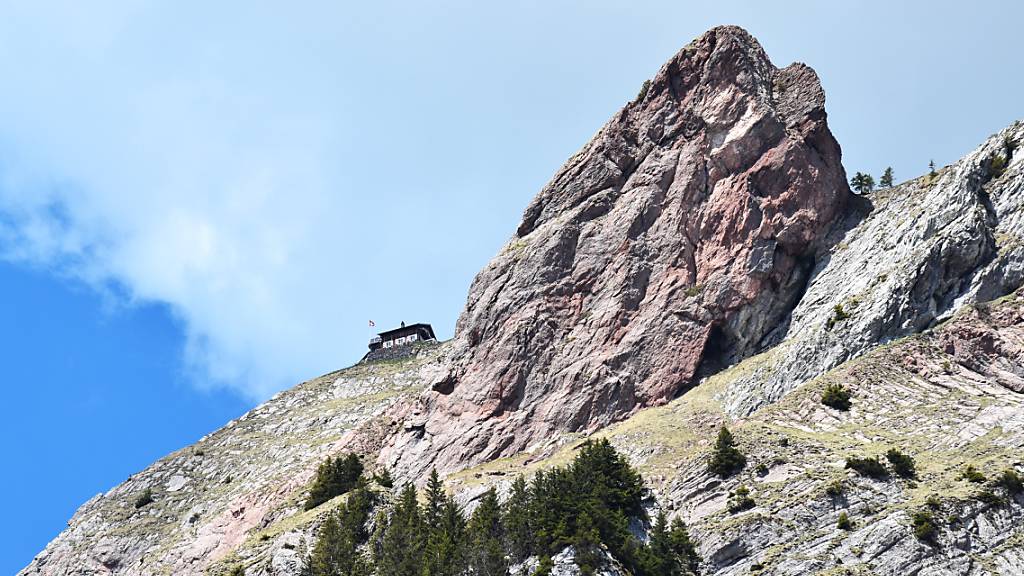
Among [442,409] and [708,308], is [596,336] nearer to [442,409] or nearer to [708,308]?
[708,308]

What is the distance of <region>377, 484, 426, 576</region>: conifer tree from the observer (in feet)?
221

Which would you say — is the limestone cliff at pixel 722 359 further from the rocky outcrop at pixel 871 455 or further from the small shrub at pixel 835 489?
the small shrub at pixel 835 489

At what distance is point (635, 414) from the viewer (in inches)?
3543

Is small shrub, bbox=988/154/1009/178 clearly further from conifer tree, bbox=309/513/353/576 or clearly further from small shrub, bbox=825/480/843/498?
conifer tree, bbox=309/513/353/576

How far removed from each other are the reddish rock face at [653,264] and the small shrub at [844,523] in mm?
31586

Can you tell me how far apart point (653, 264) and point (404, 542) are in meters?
41.7

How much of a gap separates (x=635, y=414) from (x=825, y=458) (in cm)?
2499

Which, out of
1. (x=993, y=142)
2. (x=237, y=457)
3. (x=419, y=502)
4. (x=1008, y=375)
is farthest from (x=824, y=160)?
(x=237, y=457)

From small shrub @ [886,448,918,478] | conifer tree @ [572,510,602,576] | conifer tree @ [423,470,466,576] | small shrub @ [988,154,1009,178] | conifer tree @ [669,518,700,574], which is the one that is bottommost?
small shrub @ [886,448,918,478]

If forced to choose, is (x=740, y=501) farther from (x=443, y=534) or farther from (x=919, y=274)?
(x=919, y=274)

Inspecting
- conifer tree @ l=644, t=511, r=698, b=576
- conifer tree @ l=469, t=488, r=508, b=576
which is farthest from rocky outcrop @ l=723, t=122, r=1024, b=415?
conifer tree @ l=469, t=488, r=508, b=576

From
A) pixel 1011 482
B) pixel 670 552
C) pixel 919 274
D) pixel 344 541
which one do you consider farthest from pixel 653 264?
pixel 1011 482

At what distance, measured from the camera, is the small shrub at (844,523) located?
5956 centimetres

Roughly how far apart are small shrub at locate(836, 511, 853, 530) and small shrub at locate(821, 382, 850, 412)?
14487 millimetres
